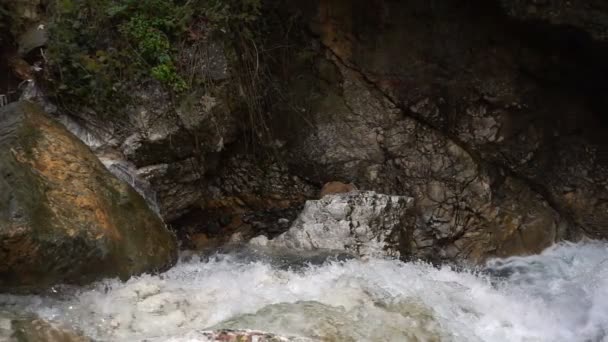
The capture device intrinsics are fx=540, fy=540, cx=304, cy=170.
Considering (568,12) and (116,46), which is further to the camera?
(116,46)

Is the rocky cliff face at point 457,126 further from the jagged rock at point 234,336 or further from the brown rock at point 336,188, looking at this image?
the jagged rock at point 234,336

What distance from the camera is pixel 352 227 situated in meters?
4.55

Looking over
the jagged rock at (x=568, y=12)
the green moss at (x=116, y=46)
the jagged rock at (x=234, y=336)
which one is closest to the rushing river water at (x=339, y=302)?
the jagged rock at (x=234, y=336)

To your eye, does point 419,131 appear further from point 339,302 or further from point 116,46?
point 116,46

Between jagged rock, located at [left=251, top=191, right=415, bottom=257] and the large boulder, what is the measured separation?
1096 millimetres

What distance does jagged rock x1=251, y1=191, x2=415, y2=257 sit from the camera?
4.49 m

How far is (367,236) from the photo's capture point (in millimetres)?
4508

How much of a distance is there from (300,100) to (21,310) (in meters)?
3.10

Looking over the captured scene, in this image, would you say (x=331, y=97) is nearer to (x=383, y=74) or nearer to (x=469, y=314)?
(x=383, y=74)

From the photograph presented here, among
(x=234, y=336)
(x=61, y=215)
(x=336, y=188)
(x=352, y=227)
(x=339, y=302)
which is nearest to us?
(x=234, y=336)

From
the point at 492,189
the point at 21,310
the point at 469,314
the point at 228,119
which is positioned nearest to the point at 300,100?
the point at 228,119

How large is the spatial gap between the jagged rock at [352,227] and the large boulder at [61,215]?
1096mm

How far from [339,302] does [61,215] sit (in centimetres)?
182

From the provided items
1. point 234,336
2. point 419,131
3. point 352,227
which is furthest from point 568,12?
point 234,336
